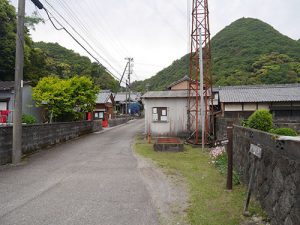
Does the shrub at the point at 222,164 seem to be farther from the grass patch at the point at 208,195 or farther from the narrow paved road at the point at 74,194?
the narrow paved road at the point at 74,194

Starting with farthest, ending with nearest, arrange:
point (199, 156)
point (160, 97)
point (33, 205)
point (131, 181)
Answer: point (160, 97)
point (199, 156)
point (131, 181)
point (33, 205)

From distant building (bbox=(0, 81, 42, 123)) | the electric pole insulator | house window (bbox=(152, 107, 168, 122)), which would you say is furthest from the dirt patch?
distant building (bbox=(0, 81, 42, 123))

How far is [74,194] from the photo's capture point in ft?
23.8

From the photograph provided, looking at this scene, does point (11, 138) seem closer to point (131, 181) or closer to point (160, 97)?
point (131, 181)

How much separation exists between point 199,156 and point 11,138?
816cm

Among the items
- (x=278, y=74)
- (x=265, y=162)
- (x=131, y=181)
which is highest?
(x=278, y=74)

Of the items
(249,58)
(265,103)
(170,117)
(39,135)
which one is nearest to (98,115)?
(170,117)

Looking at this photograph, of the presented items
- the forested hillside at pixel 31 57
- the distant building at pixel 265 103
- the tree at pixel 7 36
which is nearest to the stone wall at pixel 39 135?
the forested hillside at pixel 31 57

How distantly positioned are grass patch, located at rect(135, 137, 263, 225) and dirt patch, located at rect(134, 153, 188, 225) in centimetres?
18

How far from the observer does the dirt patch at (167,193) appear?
228 inches

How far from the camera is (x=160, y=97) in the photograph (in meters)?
22.0

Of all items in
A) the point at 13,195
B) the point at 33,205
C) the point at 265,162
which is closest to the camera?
the point at 265,162

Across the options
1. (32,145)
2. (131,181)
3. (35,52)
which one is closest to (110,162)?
(131,181)

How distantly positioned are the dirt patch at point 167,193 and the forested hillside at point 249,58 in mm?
38661
